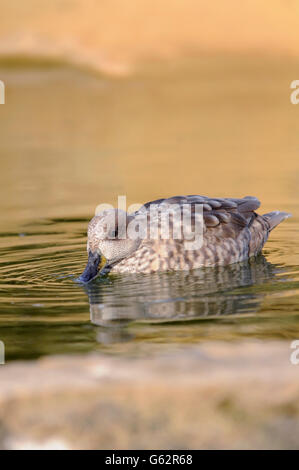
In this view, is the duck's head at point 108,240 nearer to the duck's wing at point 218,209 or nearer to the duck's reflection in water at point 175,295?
the duck's reflection in water at point 175,295

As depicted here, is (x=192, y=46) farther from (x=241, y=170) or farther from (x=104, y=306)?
(x=104, y=306)

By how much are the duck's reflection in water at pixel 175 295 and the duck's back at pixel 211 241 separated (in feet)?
0.35

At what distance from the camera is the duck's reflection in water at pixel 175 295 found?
20.0ft

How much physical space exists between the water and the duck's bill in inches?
4.1

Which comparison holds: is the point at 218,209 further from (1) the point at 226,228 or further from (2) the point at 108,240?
(2) the point at 108,240

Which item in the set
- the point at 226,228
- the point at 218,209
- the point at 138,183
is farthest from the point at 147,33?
the point at 226,228

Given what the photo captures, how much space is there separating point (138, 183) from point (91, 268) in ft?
17.3

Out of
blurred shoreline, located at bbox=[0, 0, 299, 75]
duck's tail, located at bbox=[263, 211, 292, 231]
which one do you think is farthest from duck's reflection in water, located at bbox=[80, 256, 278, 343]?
blurred shoreline, located at bbox=[0, 0, 299, 75]

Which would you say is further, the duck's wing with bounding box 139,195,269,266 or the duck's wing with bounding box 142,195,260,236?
the duck's wing with bounding box 142,195,260,236

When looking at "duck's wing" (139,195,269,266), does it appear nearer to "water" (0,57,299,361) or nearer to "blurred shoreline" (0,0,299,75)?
"water" (0,57,299,361)

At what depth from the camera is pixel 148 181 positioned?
A: 496 inches

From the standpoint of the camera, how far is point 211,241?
790 cm

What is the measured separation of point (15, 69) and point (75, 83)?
1787 mm

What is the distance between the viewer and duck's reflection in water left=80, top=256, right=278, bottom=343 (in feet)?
20.0
